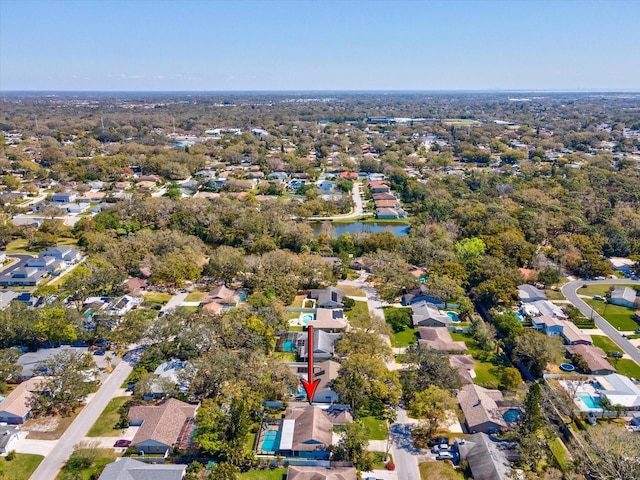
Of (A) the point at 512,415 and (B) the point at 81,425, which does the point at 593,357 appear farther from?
(B) the point at 81,425

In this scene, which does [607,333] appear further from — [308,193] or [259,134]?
[259,134]

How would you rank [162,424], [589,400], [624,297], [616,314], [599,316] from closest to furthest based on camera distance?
[162,424]
[589,400]
[599,316]
[616,314]
[624,297]

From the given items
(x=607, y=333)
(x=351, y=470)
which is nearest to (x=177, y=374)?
(x=351, y=470)

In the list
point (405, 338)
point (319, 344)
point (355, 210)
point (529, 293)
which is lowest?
point (405, 338)

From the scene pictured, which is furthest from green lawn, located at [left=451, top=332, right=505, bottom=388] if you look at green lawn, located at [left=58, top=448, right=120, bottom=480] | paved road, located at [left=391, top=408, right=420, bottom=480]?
green lawn, located at [left=58, top=448, right=120, bottom=480]

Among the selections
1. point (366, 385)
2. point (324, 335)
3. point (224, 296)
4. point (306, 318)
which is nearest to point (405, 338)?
point (324, 335)

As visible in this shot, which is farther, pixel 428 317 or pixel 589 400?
pixel 428 317

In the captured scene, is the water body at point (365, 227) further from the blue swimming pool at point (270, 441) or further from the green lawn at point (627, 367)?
the blue swimming pool at point (270, 441)
